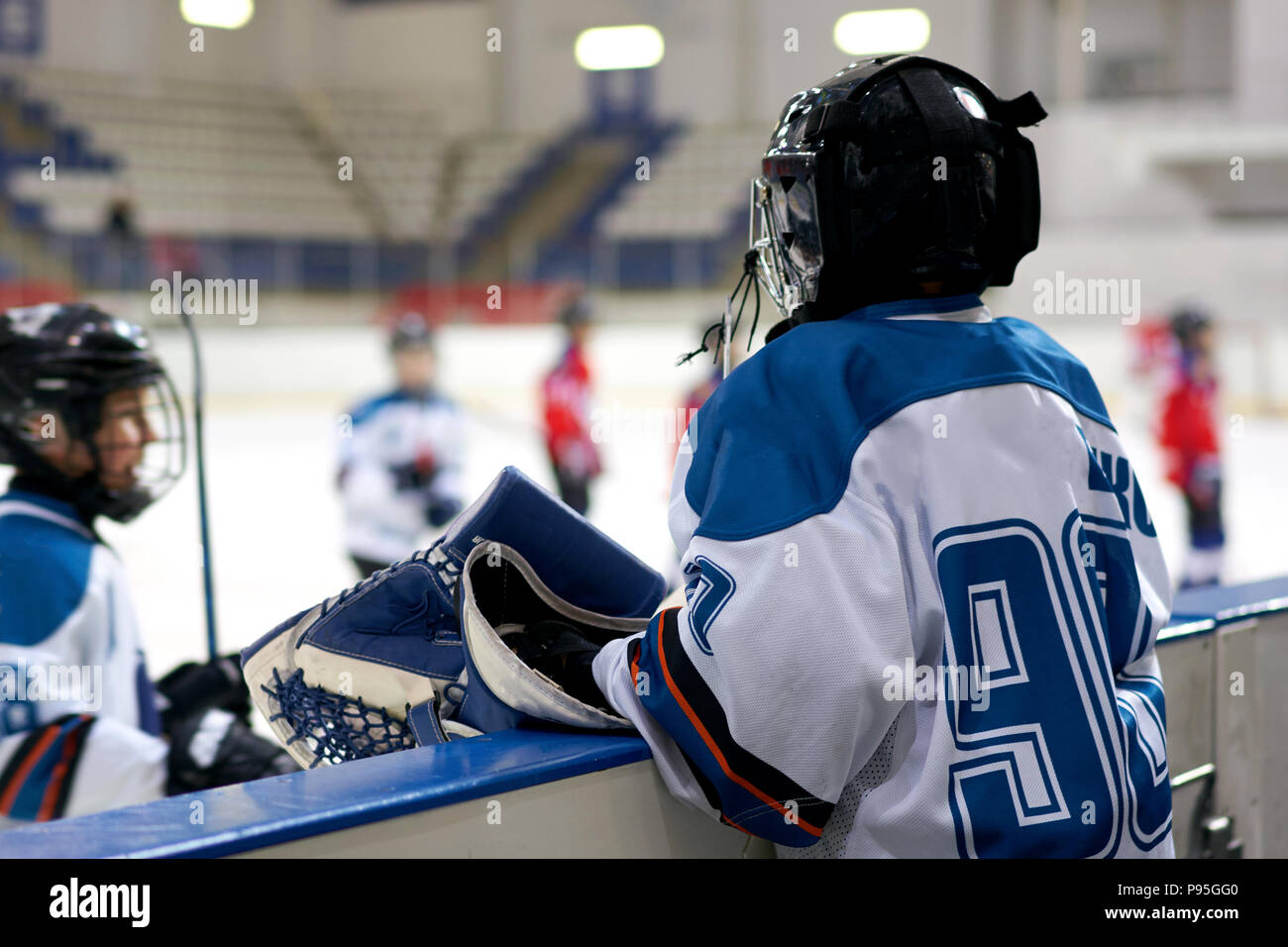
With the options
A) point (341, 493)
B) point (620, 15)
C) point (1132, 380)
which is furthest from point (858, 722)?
point (620, 15)

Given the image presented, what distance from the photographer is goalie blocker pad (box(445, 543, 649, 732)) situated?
3.66ft

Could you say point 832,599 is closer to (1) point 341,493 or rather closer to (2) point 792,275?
(2) point 792,275

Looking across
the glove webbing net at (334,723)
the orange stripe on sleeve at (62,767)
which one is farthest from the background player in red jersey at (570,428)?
the glove webbing net at (334,723)

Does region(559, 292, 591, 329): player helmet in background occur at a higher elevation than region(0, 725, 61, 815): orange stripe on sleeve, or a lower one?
higher

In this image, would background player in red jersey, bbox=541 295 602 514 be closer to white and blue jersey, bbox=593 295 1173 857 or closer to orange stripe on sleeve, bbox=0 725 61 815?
orange stripe on sleeve, bbox=0 725 61 815

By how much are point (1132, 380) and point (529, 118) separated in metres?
10.4

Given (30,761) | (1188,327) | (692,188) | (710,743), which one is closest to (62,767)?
(30,761)

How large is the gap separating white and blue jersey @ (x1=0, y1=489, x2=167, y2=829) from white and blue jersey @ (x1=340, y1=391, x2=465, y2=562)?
8.27 feet

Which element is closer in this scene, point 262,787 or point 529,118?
point 262,787

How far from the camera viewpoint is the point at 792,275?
3.72ft

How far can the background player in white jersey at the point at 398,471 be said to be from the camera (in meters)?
4.26

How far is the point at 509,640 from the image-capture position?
3.98ft

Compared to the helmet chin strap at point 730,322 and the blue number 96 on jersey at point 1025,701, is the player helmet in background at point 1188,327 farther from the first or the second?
the blue number 96 on jersey at point 1025,701

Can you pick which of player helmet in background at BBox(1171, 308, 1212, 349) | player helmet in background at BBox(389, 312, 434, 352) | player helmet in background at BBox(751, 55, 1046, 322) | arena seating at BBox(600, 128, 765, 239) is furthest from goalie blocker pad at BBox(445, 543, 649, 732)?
arena seating at BBox(600, 128, 765, 239)
